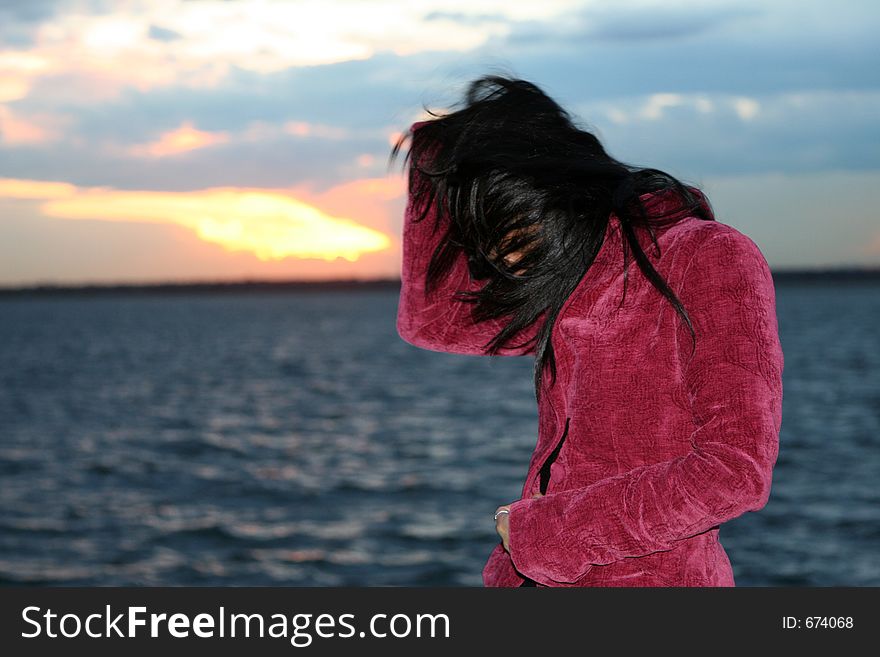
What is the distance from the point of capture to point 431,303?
238cm

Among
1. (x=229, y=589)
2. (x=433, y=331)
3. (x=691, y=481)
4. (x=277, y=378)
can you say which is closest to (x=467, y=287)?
(x=433, y=331)

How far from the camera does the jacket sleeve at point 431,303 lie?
7.56ft

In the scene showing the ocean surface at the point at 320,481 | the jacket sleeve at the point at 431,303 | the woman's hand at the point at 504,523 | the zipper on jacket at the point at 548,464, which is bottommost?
the ocean surface at the point at 320,481

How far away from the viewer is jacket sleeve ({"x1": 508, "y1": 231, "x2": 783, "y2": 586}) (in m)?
1.50

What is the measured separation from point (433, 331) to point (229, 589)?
113 centimetres

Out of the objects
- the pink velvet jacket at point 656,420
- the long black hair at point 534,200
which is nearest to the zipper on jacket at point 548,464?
the pink velvet jacket at point 656,420

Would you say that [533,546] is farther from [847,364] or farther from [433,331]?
[847,364]

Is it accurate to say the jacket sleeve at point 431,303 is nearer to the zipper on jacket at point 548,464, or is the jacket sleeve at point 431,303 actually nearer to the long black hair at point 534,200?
the long black hair at point 534,200

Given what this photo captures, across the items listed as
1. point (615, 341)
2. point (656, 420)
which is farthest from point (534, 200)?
point (656, 420)

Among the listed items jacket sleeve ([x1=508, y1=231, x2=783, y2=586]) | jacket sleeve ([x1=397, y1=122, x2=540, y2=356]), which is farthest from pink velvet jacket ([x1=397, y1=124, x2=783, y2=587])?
jacket sleeve ([x1=397, y1=122, x2=540, y2=356])

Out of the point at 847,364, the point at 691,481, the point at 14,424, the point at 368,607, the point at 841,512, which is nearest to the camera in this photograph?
the point at 691,481

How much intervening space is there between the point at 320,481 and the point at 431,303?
59.5 feet

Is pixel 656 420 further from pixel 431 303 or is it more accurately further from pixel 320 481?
pixel 320 481

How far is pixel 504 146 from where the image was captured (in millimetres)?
1791
